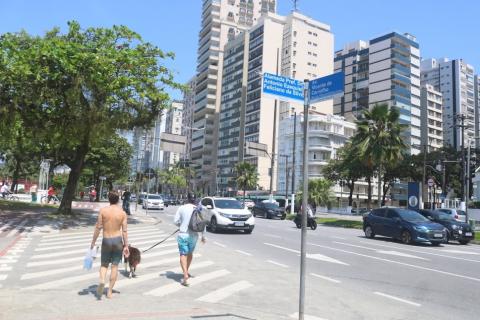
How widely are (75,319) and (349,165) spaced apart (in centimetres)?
7209

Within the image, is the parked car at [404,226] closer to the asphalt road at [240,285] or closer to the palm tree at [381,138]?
the asphalt road at [240,285]

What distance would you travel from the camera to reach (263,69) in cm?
10819

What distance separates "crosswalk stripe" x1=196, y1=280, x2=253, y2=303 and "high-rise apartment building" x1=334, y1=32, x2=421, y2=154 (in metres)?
103

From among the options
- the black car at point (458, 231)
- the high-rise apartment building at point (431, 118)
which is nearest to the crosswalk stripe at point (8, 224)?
the black car at point (458, 231)

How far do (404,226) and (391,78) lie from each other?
3843 inches

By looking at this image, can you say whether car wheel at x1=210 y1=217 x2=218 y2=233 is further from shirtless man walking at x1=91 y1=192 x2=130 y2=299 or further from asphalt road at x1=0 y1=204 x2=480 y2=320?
shirtless man walking at x1=91 y1=192 x2=130 y2=299

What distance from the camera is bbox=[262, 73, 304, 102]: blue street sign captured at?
639 centimetres

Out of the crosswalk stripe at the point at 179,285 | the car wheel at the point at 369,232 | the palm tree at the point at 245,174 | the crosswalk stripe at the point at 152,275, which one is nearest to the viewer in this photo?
the crosswalk stripe at the point at 179,285

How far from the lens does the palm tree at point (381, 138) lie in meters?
34.2

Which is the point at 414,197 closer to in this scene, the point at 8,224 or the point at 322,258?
the point at 322,258

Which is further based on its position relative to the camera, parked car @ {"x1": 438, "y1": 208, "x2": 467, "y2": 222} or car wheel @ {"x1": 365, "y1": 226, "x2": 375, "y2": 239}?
parked car @ {"x1": 438, "y1": 208, "x2": 467, "y2": 222}

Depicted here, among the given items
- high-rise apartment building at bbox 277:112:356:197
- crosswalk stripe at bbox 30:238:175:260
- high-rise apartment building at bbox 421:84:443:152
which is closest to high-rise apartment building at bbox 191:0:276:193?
high-rise apartment building at bbox 277:112:356:197

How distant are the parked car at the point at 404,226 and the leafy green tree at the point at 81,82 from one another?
11.9 metres

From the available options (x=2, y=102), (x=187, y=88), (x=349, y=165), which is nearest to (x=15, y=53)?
(x=2, y=102)
